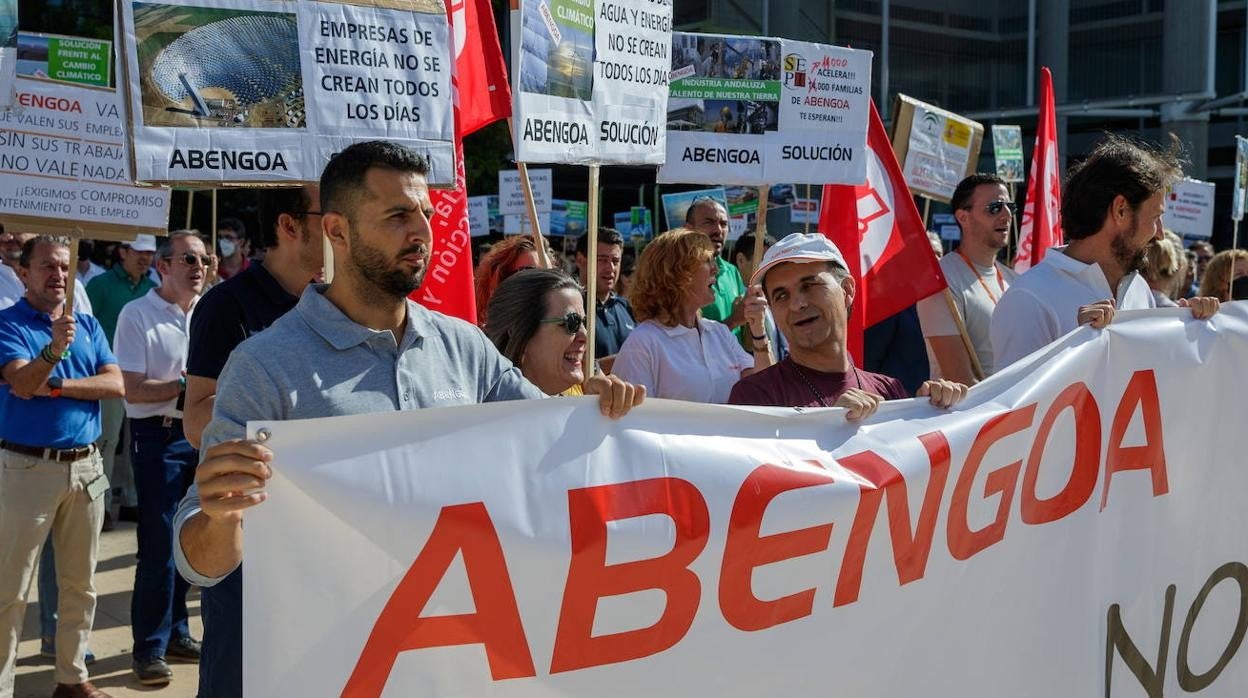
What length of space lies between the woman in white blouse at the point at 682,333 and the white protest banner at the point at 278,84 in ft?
4.12

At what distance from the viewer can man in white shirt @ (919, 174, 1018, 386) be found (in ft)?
18.6

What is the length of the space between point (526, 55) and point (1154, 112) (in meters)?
20.4

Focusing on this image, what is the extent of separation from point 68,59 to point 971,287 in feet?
14.1

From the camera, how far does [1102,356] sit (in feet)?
12.5

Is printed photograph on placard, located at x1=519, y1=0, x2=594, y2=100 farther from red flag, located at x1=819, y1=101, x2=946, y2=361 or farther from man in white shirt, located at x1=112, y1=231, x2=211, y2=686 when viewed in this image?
man in white shirt, located at x1=112, y1=231, x2=211, y2=686

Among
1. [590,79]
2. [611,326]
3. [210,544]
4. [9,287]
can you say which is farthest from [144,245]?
[210,544]

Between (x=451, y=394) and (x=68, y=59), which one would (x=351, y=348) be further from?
(x=68, y=59)

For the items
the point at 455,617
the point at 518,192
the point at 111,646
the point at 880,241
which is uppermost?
the point at 518,192

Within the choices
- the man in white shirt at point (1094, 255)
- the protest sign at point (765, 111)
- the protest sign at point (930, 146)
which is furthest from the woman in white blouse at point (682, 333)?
the protest sign at point (930, 146)

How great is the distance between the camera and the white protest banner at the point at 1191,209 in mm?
13453

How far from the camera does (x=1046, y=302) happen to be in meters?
4.14

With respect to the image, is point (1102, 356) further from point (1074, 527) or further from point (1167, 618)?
point (1167, 618)

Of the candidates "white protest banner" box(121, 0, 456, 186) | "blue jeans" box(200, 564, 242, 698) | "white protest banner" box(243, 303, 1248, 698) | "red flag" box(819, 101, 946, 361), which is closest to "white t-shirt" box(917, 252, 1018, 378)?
"red flag" box(819, 101, 946, 361)

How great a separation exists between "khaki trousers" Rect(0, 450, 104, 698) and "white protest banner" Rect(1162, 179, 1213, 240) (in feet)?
37.4
